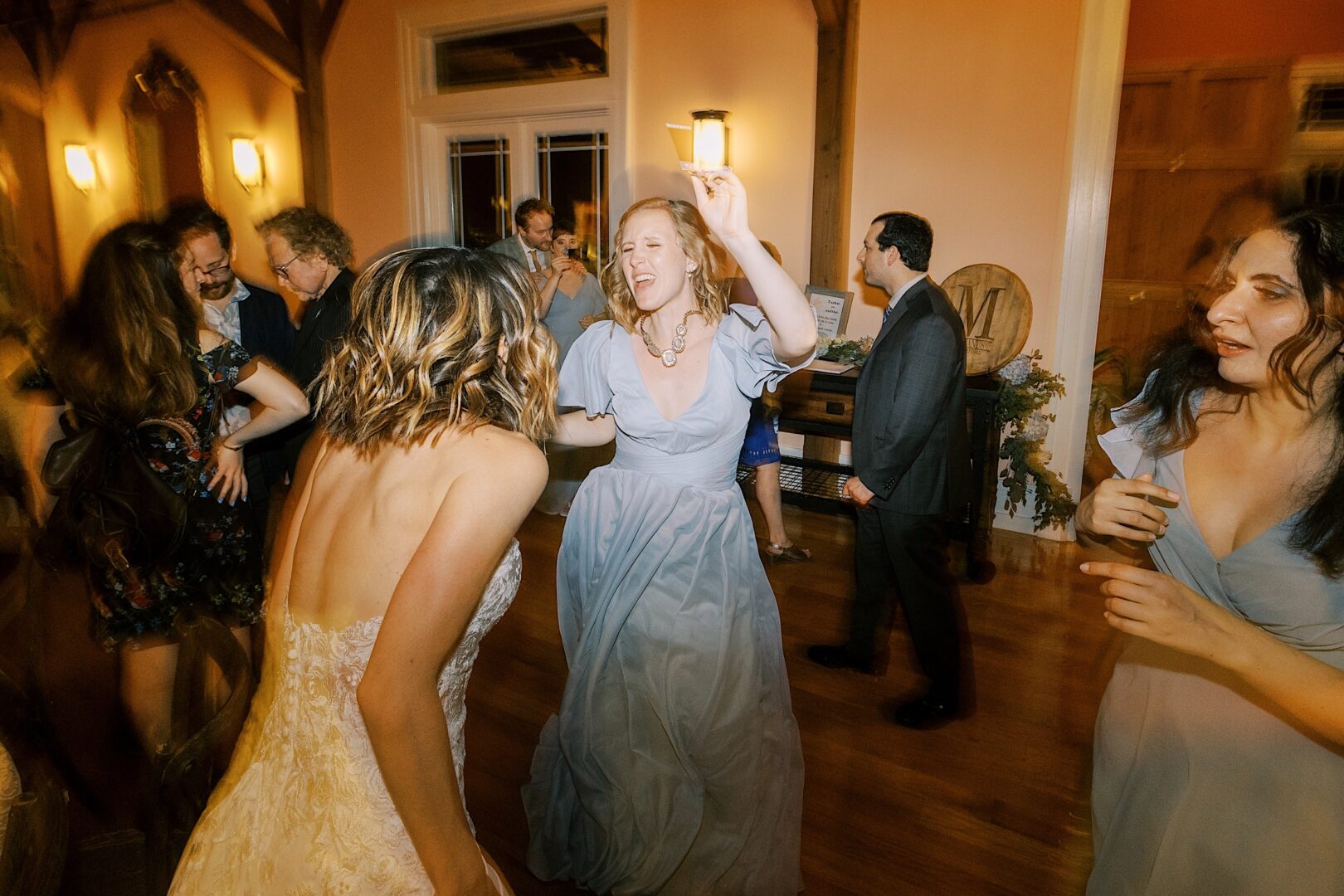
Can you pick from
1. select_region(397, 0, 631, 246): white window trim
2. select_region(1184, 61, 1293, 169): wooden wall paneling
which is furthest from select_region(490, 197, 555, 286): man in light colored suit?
select_region(1184, 61, 1293, 169): wooden wall paneling

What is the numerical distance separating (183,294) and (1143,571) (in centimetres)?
197

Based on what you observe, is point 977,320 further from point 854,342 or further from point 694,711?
point 694,711

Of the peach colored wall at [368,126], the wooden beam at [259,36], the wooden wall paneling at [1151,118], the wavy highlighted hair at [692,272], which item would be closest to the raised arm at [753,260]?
the wavy highlighted hair at [692,272]

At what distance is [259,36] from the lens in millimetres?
5852

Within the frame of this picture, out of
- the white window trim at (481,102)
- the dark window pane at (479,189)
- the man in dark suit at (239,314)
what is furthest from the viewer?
the dark window pane at (479,189)

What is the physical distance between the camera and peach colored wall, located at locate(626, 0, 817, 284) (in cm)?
448

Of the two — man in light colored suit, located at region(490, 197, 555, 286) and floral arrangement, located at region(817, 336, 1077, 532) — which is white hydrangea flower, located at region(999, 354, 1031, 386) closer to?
floral arrangement, located at region(817, 336, 1077, 532)

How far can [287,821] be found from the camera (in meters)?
1.04

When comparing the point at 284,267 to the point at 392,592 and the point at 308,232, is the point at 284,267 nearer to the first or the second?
the point at 308,232

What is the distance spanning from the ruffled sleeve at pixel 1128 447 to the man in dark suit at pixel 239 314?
2112 mm

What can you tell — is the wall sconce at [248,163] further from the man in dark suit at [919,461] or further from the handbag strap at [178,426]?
the man in dark suit at [919,461]

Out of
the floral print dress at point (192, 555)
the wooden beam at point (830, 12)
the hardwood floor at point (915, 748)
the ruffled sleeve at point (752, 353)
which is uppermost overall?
the wooden beam at point (830, 12)

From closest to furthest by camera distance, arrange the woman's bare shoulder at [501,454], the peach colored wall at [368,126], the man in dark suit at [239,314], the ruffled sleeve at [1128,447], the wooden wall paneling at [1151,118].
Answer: the woman's bare shoulder at [501,454], the ruffled sleeve at [1128,447], the man in dark suit at [239,314], the wooden wall paneling at [1151,118], the peach colored wall at [368,126]

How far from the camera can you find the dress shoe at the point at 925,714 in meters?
2.43
